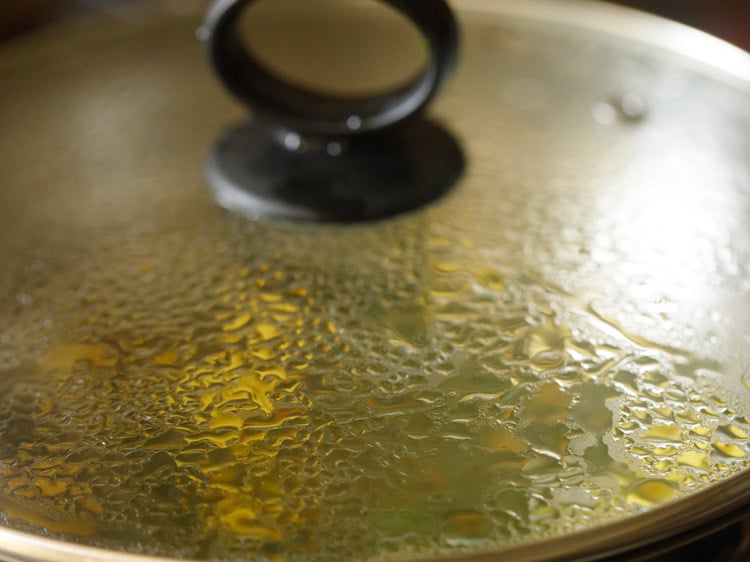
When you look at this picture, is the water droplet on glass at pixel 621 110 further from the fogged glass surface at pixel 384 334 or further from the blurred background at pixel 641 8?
the blurred background at pixel 641 8

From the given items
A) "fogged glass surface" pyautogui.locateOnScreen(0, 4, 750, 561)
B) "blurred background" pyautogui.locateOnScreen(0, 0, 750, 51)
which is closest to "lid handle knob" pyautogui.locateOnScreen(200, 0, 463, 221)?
"fogged glass surface" pyautogui.locateOnScreen(0, 4, 750, 561)

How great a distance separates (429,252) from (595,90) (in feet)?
1.29

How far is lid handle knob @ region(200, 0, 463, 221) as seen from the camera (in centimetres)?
83

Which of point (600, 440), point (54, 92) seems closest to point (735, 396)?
point (600, 440)

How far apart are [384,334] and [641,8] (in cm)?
127

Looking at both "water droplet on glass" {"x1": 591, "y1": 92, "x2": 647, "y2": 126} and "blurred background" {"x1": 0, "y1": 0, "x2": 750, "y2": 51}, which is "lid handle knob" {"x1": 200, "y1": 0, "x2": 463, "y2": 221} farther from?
"blurred background" {"x1": 0, "y1": 0, "x2": 750, "y2": 51}

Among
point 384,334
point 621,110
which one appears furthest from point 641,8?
point 384,334

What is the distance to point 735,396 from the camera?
62 cm

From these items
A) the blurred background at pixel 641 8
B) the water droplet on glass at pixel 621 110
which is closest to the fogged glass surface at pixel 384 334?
the water droplet on glass at pixel 621 110

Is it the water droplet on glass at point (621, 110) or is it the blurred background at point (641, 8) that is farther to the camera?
the blurred background at point (641, 8)

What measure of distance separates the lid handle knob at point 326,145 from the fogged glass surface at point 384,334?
0.08 feet

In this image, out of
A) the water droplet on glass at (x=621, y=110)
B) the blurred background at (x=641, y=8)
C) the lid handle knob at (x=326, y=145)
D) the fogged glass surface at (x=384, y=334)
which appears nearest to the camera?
the fogged glass surface at (x=384, y=334)

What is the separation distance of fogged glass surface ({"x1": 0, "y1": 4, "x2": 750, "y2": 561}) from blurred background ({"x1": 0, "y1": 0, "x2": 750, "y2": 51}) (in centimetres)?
40

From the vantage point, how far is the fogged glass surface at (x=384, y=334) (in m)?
0.55
